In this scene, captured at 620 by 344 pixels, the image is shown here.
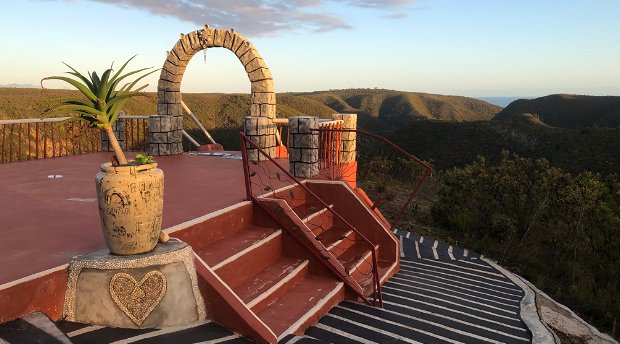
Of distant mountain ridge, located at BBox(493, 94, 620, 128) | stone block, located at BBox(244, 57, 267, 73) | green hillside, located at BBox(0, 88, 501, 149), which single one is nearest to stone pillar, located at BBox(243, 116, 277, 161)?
stone block, located at BBox(244, 57, 267, 73)

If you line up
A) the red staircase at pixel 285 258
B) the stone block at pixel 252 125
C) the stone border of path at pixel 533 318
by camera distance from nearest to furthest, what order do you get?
1. the red staircase at pixel 285 258
2. the stone border of path at pixel 533 318
3. the stone block at pixel 252 125

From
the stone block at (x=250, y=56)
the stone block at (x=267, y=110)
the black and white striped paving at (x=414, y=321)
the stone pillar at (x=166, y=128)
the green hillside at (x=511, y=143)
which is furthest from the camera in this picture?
the green hillside at (x=511, y=143)

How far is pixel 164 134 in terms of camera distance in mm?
10727

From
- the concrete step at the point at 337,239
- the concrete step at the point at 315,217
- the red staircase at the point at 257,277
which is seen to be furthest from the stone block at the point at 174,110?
the red staircase at the point at 257,277

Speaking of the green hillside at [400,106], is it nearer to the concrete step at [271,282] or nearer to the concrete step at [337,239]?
the concrete step at [337,239]

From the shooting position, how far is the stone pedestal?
3465 mm

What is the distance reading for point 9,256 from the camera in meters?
3.74

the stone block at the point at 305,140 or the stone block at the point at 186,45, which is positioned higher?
the stone block at the point at 186,45

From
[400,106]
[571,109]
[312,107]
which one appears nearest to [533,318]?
[312,107]

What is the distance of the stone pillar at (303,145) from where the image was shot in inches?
297

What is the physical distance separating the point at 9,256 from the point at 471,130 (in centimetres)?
5308

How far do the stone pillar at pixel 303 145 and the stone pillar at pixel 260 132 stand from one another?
1894mm

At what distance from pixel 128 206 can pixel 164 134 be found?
758cm

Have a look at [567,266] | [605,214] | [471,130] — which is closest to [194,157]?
[567,266]
